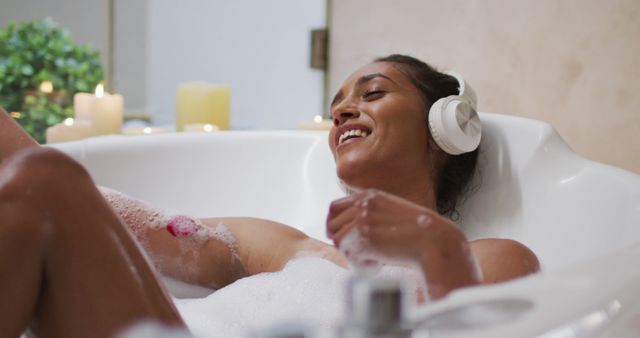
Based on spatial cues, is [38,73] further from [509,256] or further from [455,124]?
[509,256]

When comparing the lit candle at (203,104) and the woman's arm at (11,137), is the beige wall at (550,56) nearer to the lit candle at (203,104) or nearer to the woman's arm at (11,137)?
the lit candle at (203,104)

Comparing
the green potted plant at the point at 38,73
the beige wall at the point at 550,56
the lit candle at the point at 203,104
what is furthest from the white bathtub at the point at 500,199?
the green potted plant at the point at 38,73

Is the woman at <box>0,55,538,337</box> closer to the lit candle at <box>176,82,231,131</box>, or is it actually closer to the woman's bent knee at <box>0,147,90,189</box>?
the woman's bent knee at <box>0,147,90,189</box>

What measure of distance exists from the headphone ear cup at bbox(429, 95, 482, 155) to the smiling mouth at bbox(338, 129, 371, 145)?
11cm

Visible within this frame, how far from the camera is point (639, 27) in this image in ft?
5.15

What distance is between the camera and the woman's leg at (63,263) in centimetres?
76

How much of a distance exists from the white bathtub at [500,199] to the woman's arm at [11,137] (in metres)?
0.46

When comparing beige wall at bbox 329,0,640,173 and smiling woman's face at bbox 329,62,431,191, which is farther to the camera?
beige wall at bbox 329,0,640,173

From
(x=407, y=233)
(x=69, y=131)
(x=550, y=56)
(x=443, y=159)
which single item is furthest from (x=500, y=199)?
(x=69, y=131)

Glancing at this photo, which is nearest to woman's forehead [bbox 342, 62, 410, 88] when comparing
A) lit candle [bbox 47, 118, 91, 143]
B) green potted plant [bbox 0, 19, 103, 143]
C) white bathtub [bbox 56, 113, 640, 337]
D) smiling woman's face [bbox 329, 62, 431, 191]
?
smiling woman's face [bbox 329, 62, 431, 191]

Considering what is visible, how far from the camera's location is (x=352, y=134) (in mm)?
1318

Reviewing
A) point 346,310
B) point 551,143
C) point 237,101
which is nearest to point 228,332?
point 346,310

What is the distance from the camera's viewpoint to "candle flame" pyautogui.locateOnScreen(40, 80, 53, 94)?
259cm

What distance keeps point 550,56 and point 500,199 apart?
1.73ft
